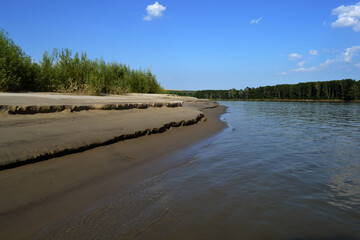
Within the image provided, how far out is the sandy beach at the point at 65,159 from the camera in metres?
1.87

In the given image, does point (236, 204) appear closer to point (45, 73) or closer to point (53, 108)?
point (53, 108)

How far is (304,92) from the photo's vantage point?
9112 centimetres

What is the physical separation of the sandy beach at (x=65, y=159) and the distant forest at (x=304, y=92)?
3047 inches

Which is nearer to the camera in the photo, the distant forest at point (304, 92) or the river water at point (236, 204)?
the river water at point (236, 204)

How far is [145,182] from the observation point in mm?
2691

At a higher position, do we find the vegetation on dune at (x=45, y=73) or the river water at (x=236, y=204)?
the vegetation on dune at (x=45, y=73)

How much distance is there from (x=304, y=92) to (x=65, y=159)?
104573 millimetres

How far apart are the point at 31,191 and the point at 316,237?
8.45ft

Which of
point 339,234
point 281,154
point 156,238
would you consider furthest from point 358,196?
point 156,238

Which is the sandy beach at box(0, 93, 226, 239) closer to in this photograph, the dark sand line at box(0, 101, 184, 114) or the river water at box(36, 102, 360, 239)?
A: the dark sand line at box(0, 101, 184, 114)

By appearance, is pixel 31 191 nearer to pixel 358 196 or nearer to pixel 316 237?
pixel 316 237

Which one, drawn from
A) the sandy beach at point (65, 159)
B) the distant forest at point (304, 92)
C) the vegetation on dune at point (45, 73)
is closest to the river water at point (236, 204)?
the sandy beach at point (65, 159)

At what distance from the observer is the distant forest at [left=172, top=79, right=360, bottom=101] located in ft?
254

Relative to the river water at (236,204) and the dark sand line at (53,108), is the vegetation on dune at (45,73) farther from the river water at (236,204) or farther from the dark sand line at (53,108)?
the river water at (236,204)
